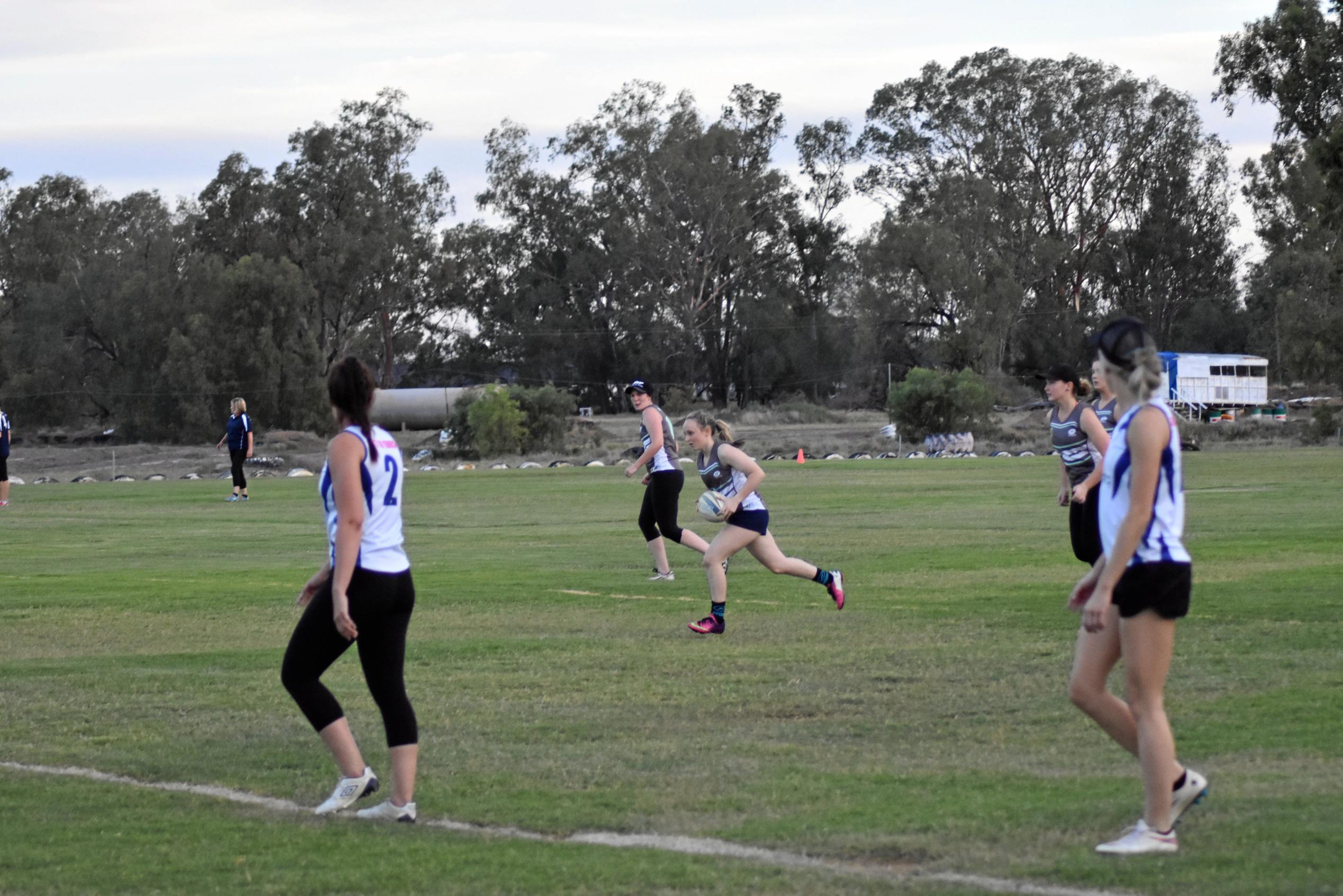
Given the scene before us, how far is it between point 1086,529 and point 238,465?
Answer: 74.2ft

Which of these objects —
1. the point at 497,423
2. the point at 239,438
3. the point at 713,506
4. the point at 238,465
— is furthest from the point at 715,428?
the point at 497,423

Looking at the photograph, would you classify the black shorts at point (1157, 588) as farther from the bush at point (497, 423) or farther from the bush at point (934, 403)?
the bush at point (934, 403)

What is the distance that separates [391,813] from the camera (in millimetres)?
6316

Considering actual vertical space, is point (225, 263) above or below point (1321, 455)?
above

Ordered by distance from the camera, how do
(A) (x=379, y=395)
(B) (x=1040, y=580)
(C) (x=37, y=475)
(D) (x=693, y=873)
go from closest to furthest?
(D) (x=693, y=873), (B) (x=1040, y=580), (C) (x=37, y=475), (A) (x=379, y=395)

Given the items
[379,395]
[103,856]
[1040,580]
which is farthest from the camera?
[379,395]

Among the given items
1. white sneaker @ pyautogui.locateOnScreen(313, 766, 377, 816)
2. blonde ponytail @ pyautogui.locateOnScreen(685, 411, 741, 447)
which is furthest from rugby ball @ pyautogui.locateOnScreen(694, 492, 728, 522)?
white sneaker @ pyautogui.locateOnScreen(313, 766, 377, 816)

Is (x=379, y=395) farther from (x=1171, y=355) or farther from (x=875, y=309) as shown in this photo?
(x=1171, y=355)

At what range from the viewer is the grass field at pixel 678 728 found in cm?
557

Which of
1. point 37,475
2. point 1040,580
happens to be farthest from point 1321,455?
point 37,475

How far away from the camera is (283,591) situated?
50.8 ft

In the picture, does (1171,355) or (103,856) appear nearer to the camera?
(103,856)

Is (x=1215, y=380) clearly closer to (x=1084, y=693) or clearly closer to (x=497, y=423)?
(x=497, y=423)

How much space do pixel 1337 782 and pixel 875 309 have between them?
80.6m
